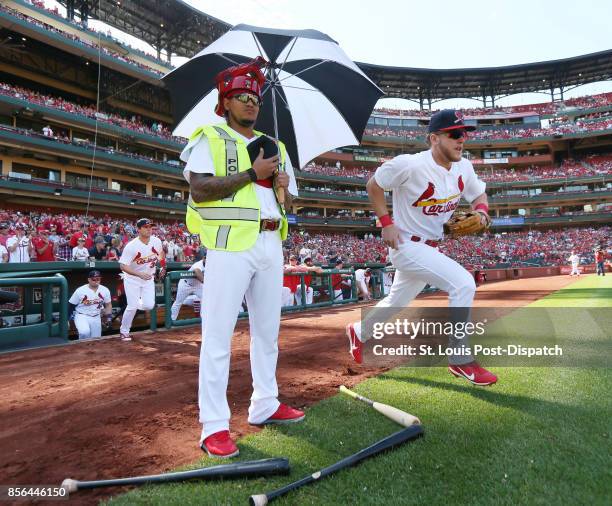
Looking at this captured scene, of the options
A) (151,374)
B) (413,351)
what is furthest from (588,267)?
(151,374)

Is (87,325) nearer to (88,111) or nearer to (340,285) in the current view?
(340,285)

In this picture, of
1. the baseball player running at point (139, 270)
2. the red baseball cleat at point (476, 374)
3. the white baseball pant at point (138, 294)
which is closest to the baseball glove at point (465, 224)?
the red baseball cleat at point (476, 374)

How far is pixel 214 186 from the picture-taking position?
2.32 meters

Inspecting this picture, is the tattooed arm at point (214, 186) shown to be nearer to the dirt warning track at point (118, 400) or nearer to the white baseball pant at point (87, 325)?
the dirt warning track at point (118, 400)

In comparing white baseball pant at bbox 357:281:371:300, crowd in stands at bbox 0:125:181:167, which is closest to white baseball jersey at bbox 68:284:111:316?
white baseball pant at bbox 357:281:371:300

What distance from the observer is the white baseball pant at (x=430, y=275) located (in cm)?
332

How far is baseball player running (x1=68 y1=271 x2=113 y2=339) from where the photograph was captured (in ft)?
22.4

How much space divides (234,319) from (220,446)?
679mm

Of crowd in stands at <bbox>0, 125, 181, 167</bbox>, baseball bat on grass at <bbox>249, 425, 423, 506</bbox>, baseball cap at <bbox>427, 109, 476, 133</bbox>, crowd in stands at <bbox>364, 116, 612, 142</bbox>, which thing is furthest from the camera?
crowd in stands at <bbox>364, 116, 612, 142</bbox>

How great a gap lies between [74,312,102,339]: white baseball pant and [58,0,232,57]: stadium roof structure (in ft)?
111

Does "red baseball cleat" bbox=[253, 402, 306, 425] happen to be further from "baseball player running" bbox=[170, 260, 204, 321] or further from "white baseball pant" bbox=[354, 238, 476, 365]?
"baseball player running" bbox=[170, 260, 204, 321]

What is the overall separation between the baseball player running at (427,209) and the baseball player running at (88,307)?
5.53 metres

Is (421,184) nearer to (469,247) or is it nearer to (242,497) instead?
(242,497)

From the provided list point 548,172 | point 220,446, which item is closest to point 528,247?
point 548,172
